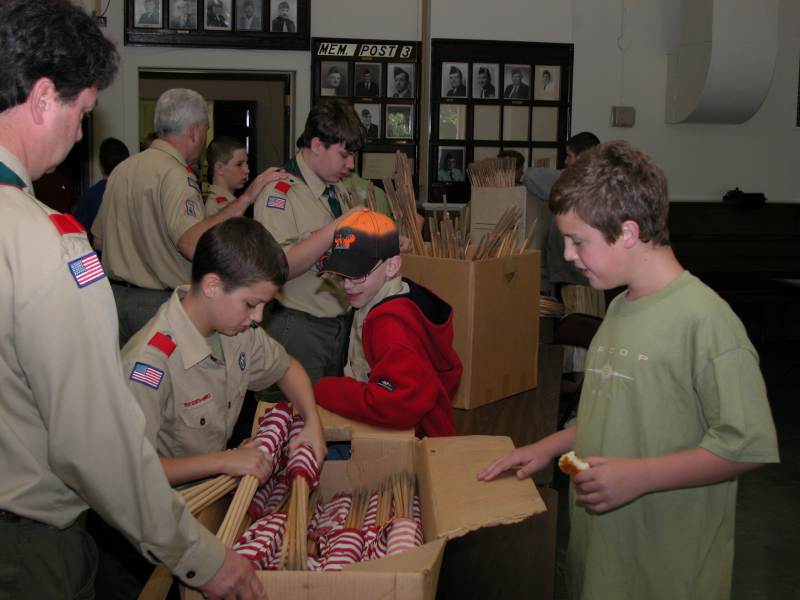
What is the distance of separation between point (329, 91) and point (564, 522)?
439 cm

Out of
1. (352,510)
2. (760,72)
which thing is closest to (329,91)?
(760,72)

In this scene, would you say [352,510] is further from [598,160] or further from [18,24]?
[18,24]

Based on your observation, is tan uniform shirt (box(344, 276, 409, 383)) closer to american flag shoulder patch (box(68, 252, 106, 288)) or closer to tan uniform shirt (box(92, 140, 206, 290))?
tan uniform shirt (box(92, 140, 206, 290))

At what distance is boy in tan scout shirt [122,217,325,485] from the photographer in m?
1.89

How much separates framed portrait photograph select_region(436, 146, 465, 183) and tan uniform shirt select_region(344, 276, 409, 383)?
196 inches

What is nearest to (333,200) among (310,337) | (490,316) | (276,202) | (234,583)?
(276,202)

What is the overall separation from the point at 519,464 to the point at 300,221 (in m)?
1.57

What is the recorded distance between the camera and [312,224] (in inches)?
124

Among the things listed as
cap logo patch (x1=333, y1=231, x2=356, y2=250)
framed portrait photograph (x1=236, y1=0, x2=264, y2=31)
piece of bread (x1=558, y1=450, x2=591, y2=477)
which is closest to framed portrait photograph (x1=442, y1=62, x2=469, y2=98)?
framed portrait photograph (x1=236, y1=0, x2=264, y2=31)

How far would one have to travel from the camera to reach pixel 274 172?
315 centimetres

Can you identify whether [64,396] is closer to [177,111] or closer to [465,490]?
[465,490]

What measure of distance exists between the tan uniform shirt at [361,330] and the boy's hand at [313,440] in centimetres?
42

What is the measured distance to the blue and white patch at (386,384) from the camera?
7.24ft

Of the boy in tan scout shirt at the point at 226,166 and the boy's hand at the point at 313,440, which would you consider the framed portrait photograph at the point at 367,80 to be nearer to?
the boy in tan scout shirt at the point at 226,166
